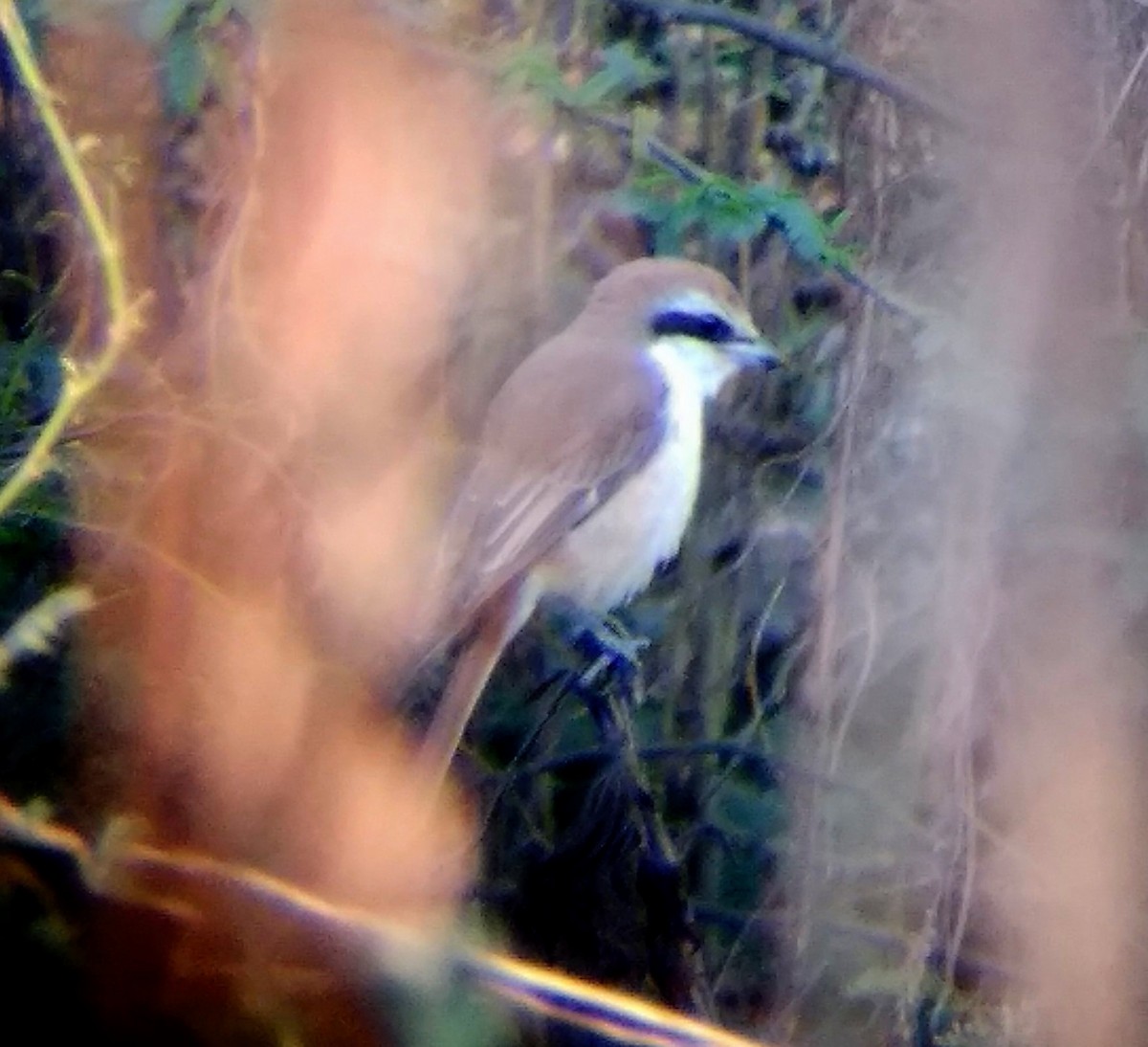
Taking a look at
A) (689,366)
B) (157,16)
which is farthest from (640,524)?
(157,16)

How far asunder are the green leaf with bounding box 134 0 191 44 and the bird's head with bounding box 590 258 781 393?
3.76 ft

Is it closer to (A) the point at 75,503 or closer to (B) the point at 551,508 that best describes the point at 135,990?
(A) the point at 75,503

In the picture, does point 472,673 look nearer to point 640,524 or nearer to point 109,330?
point 640,524

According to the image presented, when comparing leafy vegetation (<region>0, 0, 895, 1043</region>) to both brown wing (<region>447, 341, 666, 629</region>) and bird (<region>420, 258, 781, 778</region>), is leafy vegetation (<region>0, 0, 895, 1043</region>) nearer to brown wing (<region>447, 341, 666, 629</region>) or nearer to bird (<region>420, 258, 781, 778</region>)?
bird (<region>420, 258, 781, 778</region>)

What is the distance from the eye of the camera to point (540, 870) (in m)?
3.19

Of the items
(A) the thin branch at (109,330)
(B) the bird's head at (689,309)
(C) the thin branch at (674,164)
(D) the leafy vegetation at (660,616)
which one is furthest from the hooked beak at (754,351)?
(A) the thin branch at (109,330)

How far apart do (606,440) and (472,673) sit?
66 centimetres

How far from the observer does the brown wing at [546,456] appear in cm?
361

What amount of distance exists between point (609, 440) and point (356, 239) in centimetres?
84

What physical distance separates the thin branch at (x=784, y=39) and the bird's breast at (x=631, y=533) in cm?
81

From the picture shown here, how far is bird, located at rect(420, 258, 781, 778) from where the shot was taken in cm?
373

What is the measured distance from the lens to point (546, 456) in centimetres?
384

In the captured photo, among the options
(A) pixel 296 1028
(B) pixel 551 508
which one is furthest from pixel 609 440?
(A) pixel 296 1028

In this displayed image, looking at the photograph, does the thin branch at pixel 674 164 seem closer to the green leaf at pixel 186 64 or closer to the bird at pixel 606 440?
the bird at pixel 606 440
